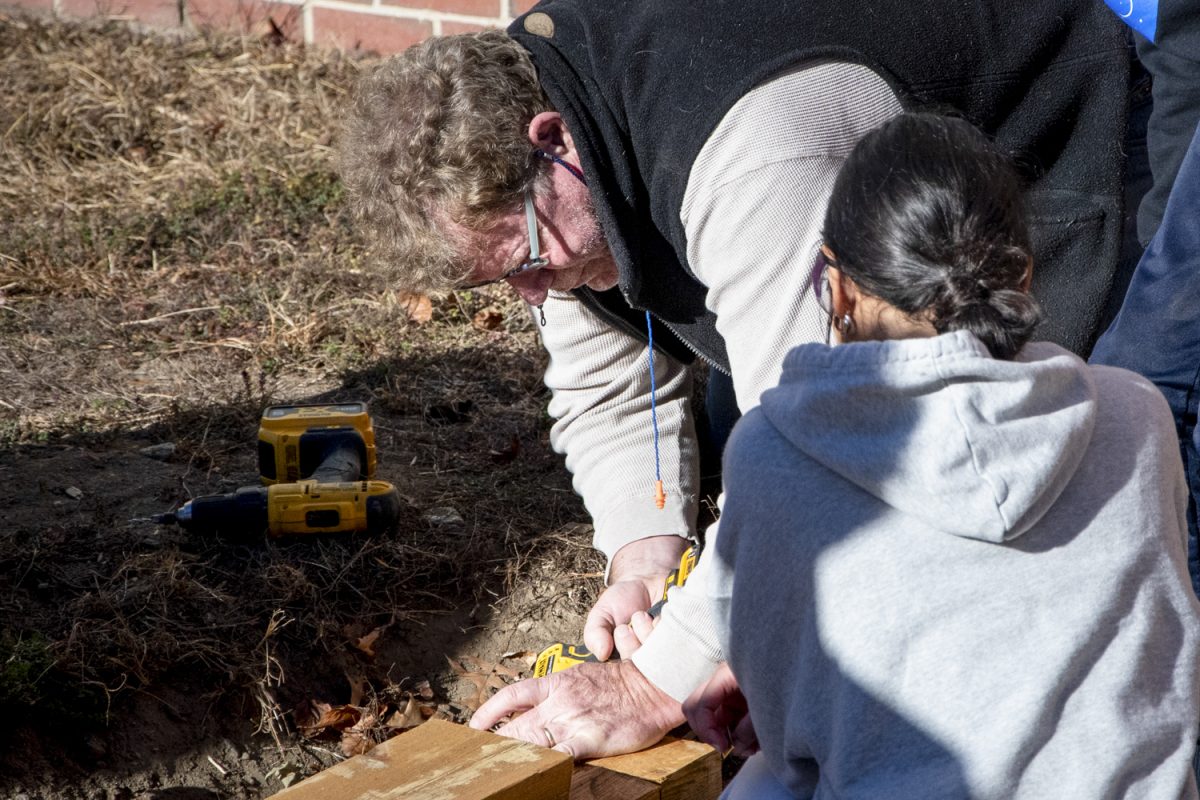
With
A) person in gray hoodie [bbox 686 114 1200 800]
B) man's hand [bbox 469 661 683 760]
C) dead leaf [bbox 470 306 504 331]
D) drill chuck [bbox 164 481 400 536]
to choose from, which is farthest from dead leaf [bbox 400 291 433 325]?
person in gray hoodie [bbox 686 114 1200 800]

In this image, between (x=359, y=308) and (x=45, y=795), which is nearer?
(x=45, y=795)

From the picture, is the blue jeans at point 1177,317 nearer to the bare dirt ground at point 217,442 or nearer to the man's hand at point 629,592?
the man's hand at point 629,592

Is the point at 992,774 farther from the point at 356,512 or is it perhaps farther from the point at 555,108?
the point at 356,512

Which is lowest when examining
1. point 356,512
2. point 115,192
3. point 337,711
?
point 337,711

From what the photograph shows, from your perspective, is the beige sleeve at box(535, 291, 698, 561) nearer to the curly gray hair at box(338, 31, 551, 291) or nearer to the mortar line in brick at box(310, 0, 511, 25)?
the curly gray hair at box(338, 31, 551, 291)

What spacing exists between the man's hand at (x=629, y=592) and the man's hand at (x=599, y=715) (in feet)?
0.82

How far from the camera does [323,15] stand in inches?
246

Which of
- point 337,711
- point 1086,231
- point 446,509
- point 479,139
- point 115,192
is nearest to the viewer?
point 479,139

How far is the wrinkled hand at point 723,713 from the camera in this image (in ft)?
5.98

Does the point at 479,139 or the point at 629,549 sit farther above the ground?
the point at 479,139

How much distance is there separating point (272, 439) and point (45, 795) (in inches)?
44.1

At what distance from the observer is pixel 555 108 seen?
2.37m

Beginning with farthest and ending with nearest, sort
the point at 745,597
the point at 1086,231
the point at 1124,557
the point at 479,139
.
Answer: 1. the point at 1086,231
2. the point at 479,139
3. the point at 745,597
4. the point at 1124,557

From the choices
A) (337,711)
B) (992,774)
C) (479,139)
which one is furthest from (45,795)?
(992,774)
